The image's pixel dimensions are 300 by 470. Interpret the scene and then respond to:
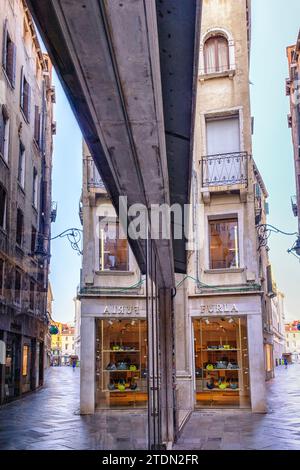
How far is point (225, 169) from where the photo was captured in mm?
15312

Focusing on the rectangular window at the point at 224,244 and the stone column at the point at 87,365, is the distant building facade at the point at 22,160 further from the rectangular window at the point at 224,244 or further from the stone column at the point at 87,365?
the rectangular window at the point at 224,244

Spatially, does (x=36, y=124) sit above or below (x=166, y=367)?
above

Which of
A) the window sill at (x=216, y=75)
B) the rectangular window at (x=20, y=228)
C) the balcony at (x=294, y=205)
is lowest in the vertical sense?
the rectangular window at (x=20, y=228)

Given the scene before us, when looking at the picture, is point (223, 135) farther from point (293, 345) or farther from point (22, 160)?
point (293, 345)

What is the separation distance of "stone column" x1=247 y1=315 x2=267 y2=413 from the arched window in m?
7.26

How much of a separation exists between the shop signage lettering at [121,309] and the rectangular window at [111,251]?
1025 millimetres

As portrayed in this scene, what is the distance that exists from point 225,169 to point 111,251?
13.0ft

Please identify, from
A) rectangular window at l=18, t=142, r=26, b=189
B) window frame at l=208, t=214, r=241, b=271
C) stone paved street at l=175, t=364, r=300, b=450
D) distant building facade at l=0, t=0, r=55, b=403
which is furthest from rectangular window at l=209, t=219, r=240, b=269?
rectangular window at l=18, t=142, r=26, b=189

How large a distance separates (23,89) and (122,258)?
7.95 m

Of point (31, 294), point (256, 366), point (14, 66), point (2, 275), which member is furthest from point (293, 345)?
point (14, 66)

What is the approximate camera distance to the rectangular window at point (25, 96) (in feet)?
23.9

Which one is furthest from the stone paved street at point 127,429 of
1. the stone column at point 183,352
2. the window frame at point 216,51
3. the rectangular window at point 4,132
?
the window frame at point 216,51

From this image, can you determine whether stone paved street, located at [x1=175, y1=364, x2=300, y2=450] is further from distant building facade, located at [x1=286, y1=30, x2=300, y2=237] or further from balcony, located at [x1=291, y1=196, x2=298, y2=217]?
distant building facade, located at [x1=286, y1=30, x2=300, y2=237]
